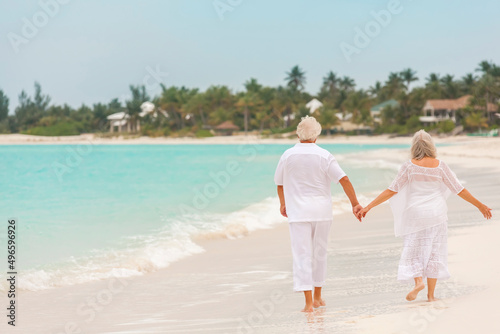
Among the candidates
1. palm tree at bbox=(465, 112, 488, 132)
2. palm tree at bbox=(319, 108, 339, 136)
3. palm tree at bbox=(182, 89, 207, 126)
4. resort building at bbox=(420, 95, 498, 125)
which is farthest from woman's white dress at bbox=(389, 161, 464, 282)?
palm tree at bbox=(182, 89, 207, 126)

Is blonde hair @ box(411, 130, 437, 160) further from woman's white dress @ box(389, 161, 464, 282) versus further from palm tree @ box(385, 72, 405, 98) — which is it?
palm tree @ box(385, 72, 405, 98)

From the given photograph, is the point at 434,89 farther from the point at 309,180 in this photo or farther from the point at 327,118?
the point at 309,180

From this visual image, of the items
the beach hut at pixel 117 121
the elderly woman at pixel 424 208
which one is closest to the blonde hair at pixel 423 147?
the elderly woman at pixel 424 208

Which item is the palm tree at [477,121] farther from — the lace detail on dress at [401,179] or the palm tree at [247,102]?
the lace detail on dress at [401,179]

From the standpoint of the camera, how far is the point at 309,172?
15.8ft

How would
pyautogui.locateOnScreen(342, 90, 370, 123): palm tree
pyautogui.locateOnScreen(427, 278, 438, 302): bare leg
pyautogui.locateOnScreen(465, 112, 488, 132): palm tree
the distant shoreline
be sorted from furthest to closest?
1. pyautogui.locateOnScreen(342, 90, 370, 123): palm tree
2. the distant shoreline
3. pyautogui.locateOnScreen(465, 112, 488, 132): palm tree
4. pyautogui.locateOnScreen(427, 278, 438, 302): bare leg

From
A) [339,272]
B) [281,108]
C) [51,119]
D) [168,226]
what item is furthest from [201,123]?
[339,272]

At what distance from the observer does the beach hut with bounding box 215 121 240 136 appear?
105 meters

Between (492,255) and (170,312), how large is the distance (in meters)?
3.27

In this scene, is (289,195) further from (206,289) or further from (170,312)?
(206,289)

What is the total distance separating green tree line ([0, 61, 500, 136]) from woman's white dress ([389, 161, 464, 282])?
74407mm

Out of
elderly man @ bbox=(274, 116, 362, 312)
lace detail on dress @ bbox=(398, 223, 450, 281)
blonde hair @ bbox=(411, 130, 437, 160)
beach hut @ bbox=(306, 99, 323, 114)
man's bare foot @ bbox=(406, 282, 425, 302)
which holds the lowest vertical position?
man's bare foot @ bbox=(406, 282, 425, 302)

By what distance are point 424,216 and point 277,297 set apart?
65.8 inches

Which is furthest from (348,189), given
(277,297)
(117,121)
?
(117,121)
